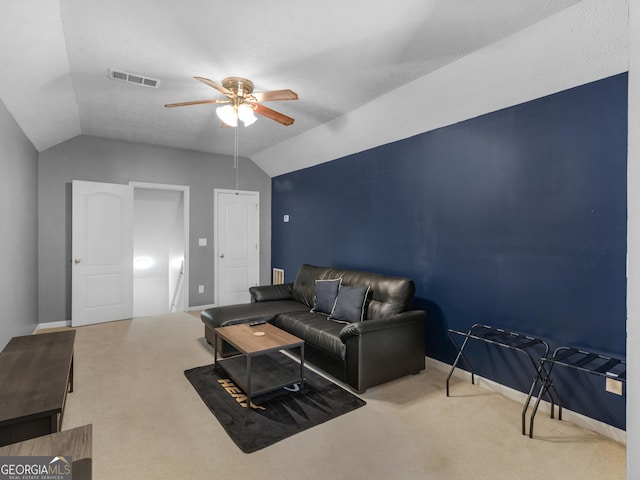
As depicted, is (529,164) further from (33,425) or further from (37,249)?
(37,249)

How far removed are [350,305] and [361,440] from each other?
4.86 feet

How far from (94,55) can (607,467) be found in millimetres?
4567

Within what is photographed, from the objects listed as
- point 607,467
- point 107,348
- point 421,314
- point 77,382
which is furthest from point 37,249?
point 607,467

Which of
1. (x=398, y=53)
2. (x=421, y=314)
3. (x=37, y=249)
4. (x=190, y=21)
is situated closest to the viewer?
(x=190, y=21)

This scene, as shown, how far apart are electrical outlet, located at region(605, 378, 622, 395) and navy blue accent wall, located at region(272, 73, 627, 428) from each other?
5 cm

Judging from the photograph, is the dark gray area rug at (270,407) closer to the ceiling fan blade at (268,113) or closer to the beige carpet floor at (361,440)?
the beige carpet floor at (361,440)

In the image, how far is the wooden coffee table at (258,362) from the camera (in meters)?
2.58

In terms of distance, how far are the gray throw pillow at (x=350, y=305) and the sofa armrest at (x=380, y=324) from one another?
1.38 feet

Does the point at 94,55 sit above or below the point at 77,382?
above

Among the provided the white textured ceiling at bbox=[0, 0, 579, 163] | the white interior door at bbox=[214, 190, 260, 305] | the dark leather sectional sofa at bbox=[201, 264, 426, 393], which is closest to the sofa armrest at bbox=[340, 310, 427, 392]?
the dark leather sectional sofa at bbox=[201, 264, 426, 393]

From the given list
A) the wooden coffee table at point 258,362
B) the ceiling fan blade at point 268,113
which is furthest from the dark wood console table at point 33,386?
the ceiling fan blade at point 268,113

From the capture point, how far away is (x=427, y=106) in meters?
3.25

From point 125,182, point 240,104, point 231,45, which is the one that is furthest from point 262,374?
point 125,182

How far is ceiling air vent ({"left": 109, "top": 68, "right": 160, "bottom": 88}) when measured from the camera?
295 centimetres
